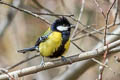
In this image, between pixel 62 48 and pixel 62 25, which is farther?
pixel 62 25

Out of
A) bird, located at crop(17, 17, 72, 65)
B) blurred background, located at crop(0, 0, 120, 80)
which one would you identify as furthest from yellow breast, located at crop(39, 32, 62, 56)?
blurred background, located at crop(0, 0, 120, 80)

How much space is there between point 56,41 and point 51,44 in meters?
0.06

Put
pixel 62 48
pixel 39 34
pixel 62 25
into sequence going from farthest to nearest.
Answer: pixel 39 34 < pixel 62 25 < pixel 62 48

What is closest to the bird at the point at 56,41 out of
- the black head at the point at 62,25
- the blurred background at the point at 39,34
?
the black head at the point at 62,25

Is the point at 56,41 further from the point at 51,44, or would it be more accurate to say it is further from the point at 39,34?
the point at 39,34

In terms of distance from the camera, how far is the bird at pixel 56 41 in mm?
2977

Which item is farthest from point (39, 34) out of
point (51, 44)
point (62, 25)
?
point (51, 44)

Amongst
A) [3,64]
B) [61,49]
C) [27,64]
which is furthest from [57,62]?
[3,64]

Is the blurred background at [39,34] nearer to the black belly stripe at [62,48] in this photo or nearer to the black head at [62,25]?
the black head at [62,25]

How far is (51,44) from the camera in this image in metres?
2.99

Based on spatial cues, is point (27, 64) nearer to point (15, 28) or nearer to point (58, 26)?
point (15, 28)

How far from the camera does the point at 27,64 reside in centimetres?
Result: 493

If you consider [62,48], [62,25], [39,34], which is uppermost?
[62,25]

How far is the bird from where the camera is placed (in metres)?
2.98
